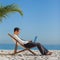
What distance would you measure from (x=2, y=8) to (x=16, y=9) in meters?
0.72

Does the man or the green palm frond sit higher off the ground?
the green palm frond

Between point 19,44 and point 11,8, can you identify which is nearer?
point 19,44

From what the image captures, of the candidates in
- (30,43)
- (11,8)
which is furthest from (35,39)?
(11,8)

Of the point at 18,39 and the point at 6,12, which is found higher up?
the point at 6,12

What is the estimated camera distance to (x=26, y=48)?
1155 centimetres

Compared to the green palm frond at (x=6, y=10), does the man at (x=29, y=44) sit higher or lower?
lower

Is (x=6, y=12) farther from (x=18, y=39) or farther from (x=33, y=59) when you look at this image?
(x=33, y=59)

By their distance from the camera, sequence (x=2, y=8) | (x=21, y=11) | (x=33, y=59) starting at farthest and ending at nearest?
(x=21, y=11)
(x=2, y=8)
(x=33, y=59)

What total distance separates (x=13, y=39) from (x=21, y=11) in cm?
198

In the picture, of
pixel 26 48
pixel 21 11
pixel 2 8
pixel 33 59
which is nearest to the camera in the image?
pixel 33 59

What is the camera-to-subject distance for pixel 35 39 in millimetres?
11750

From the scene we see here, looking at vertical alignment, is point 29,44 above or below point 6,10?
below

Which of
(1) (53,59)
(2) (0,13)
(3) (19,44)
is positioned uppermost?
(2) (0,13)

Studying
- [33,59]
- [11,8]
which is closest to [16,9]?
[11,8]
